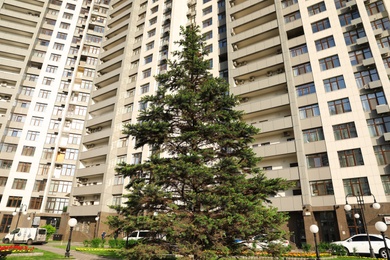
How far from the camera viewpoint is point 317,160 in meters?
29.2

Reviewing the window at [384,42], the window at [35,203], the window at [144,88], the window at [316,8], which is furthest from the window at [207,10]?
the window at [35,203]

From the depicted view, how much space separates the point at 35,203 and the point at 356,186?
48.8 m

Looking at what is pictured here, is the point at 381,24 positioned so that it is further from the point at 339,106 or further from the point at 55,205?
the point at 55,205

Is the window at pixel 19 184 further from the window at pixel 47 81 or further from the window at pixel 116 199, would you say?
the window at pixel 47 81

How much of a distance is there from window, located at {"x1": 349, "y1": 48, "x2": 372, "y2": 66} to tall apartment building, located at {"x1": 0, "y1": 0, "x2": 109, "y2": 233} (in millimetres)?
47329

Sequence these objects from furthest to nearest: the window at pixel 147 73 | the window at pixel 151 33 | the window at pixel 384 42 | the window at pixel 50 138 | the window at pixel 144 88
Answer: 1. the window at pixel 50 138
2. the window at pixel 151 33
3. the window at pixel 147 73
4. the window at pixel 144 88
5. the window at pixel 384 42

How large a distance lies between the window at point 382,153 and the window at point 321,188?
508 cm

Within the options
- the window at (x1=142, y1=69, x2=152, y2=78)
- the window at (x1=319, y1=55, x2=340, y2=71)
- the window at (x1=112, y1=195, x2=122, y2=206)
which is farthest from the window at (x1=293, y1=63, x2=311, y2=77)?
the window at (x1=112, y1=195, x2=122, y2=206)

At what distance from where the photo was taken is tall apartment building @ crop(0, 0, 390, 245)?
28.0 m

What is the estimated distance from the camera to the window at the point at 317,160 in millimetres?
→ 28809

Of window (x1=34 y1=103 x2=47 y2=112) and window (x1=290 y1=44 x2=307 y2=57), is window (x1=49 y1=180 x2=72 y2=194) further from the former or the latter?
window (x1=290 y1=44 x2=307 y2=57)

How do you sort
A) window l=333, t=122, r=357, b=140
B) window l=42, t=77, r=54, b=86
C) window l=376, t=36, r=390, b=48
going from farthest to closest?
window l=42, t=77, r=54, b=86
window l=376, t=36, r=390, b=48
window l=333, t=122, r=357, b=140

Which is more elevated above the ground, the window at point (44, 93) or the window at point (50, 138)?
the window at point (44, 93)

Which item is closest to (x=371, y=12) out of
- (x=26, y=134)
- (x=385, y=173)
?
(x=385, y=173)
